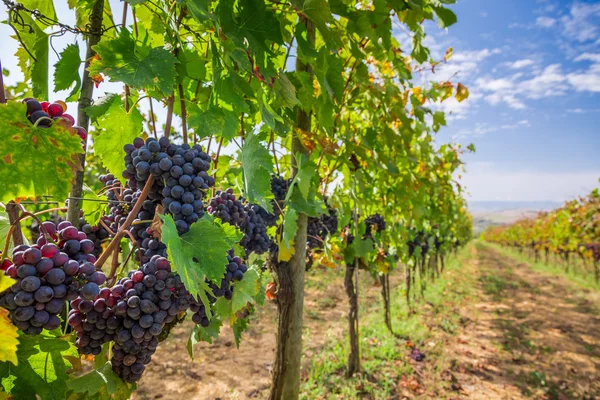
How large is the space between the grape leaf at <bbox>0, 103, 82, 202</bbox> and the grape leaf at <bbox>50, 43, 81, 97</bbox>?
0.45m

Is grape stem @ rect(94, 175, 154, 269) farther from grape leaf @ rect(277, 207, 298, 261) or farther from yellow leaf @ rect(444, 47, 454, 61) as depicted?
yellow leaf @ rect(444, 47, 454, 61)

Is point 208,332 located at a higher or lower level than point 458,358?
higher

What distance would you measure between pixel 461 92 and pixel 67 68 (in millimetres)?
3730

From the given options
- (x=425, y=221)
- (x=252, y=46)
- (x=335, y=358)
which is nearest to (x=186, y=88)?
(x=252, y=46)

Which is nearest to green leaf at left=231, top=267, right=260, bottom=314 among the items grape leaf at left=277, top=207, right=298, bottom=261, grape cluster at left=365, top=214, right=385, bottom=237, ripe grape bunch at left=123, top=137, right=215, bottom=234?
ripe grape bunch at left=123, top=137, right=215, bottom=234

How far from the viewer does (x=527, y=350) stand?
22.9 feet

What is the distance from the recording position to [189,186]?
1157 mm

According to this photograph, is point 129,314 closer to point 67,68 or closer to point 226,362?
point 67,68

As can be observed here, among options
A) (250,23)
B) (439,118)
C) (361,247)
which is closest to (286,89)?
(250,23)

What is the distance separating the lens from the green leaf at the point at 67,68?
1186 mm

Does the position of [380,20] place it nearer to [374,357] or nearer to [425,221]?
[374,357]

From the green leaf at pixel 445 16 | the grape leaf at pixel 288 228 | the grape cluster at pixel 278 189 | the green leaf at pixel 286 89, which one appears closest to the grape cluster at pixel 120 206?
the green leaf at pixel 286 89

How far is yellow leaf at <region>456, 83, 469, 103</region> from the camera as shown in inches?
149

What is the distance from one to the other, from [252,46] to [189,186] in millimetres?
597
